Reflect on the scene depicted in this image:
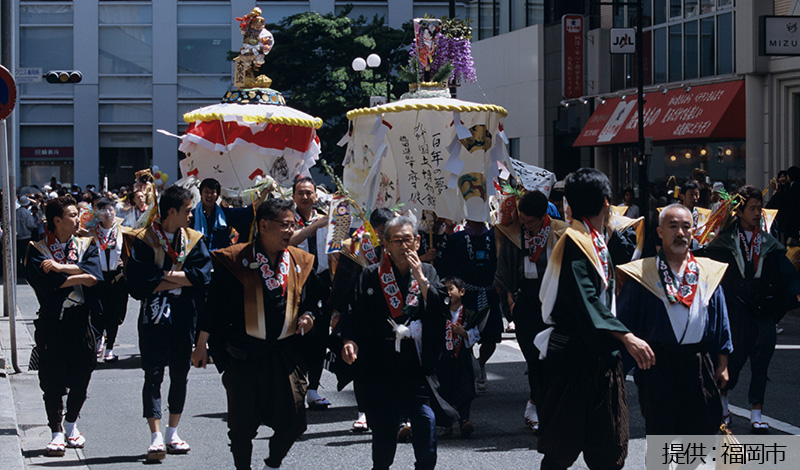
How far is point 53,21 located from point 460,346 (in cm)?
4389

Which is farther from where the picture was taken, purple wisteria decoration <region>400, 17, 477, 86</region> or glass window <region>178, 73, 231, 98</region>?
glass window <region>178, 73, 231, 98</region>

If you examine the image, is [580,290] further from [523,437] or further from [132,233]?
[132,233]

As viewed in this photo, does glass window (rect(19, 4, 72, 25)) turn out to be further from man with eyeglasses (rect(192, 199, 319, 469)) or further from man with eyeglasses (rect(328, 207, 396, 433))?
man with eyeglasses (rect(192, 199, 319, 469))

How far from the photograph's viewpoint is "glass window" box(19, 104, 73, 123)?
4572 centimetres

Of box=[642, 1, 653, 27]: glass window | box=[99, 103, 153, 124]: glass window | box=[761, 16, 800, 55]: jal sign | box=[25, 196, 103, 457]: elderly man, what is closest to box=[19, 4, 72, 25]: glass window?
box=[99, 103, 153, 124]: glass window

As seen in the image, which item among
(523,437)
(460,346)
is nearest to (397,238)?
(460,346)

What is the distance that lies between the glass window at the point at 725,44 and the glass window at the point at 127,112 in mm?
30462

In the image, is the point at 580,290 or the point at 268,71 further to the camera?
the point at 268,71

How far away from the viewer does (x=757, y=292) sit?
7617 millimetres

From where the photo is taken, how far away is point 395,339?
18.1 ft

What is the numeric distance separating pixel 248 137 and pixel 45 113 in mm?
37118

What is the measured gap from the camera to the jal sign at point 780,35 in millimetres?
12336

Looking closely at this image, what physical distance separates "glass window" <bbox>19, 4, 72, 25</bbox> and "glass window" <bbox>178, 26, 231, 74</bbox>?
5.36m

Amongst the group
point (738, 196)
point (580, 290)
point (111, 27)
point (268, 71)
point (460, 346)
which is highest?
point (111, 27)
